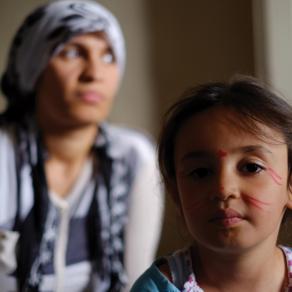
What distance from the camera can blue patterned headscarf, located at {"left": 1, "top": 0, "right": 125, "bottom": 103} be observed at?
1053 millimetres

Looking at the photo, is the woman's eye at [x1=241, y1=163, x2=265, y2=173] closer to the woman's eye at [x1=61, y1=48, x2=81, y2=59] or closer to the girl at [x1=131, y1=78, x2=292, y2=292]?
the girl at [x1=131, y1=78, x2=292, y2=292]

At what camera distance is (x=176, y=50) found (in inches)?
49.1

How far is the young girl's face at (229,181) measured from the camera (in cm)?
57

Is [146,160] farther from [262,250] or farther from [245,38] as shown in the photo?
[262,250]

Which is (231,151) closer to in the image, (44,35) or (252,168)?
(252,168)

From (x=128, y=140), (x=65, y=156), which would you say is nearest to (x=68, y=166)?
(x=65, y=156)

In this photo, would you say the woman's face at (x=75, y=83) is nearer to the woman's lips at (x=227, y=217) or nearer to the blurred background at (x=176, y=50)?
the blurred background at (x=176, y=50)

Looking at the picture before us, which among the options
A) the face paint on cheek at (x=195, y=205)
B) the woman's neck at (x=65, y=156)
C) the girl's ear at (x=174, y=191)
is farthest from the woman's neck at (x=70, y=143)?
the face paint on cheek at (x=195, y=205)

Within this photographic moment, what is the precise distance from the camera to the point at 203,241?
59cm

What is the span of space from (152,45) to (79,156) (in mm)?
328

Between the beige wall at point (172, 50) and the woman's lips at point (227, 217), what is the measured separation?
661 mm

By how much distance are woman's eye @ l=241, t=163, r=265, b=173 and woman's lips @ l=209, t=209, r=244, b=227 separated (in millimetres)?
52

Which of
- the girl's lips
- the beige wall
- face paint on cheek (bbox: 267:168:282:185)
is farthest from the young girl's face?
the beige wall

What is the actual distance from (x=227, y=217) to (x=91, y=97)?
0.60 metres
